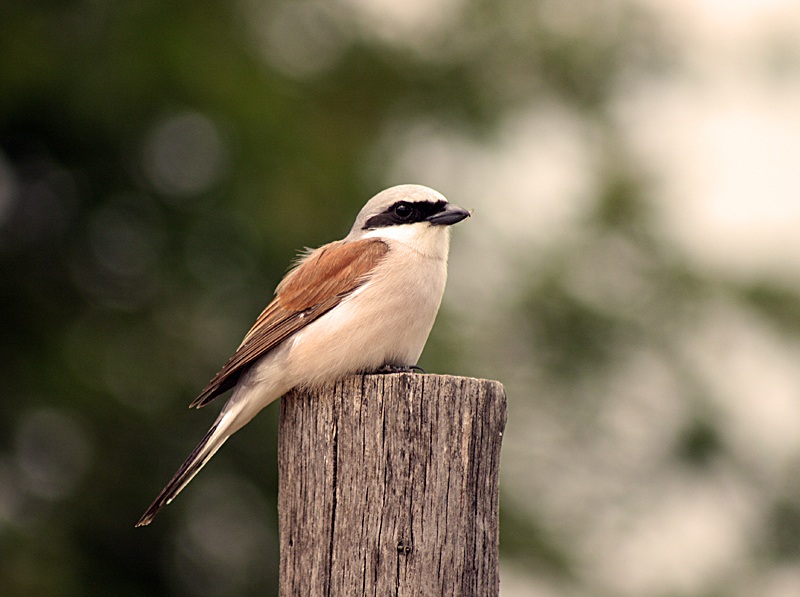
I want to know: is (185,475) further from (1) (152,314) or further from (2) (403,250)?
(1) (152,314)

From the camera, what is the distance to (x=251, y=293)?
32.6 feet

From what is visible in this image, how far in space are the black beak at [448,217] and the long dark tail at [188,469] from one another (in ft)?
4.36

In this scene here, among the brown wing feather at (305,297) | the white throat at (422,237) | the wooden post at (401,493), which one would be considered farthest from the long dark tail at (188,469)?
the white throat at (422,237)

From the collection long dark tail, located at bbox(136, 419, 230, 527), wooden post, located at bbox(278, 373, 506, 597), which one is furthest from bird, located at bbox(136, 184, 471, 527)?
wooden post, located at bbox(278, 373, 506, 597)

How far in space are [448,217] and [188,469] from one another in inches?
63.8

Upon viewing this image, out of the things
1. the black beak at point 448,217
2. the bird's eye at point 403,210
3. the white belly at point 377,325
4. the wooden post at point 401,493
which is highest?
the bird's eye at point 403,210

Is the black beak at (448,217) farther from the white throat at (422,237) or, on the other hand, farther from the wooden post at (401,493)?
the wooden post at (401,493)

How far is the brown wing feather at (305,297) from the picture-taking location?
4.74 metres

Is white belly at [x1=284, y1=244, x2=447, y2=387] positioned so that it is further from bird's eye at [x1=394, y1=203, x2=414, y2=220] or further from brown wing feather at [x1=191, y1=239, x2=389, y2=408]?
bird's eye at [x1=394, y1=203, x2=414, y2=220]

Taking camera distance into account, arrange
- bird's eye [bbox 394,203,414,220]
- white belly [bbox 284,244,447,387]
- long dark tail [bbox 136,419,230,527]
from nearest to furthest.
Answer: long dark tail [bbox 136,419,230,527] → white belly [bbox 284,244,447,387] → bird's eye [bbox 394,203,414,220]

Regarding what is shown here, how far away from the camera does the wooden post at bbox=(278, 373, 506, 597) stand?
11.5 feet

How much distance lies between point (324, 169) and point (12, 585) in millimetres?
4665

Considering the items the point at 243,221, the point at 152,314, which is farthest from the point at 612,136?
the point at 152,314

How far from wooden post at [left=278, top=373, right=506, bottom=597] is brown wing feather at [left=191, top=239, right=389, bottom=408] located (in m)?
1.05
